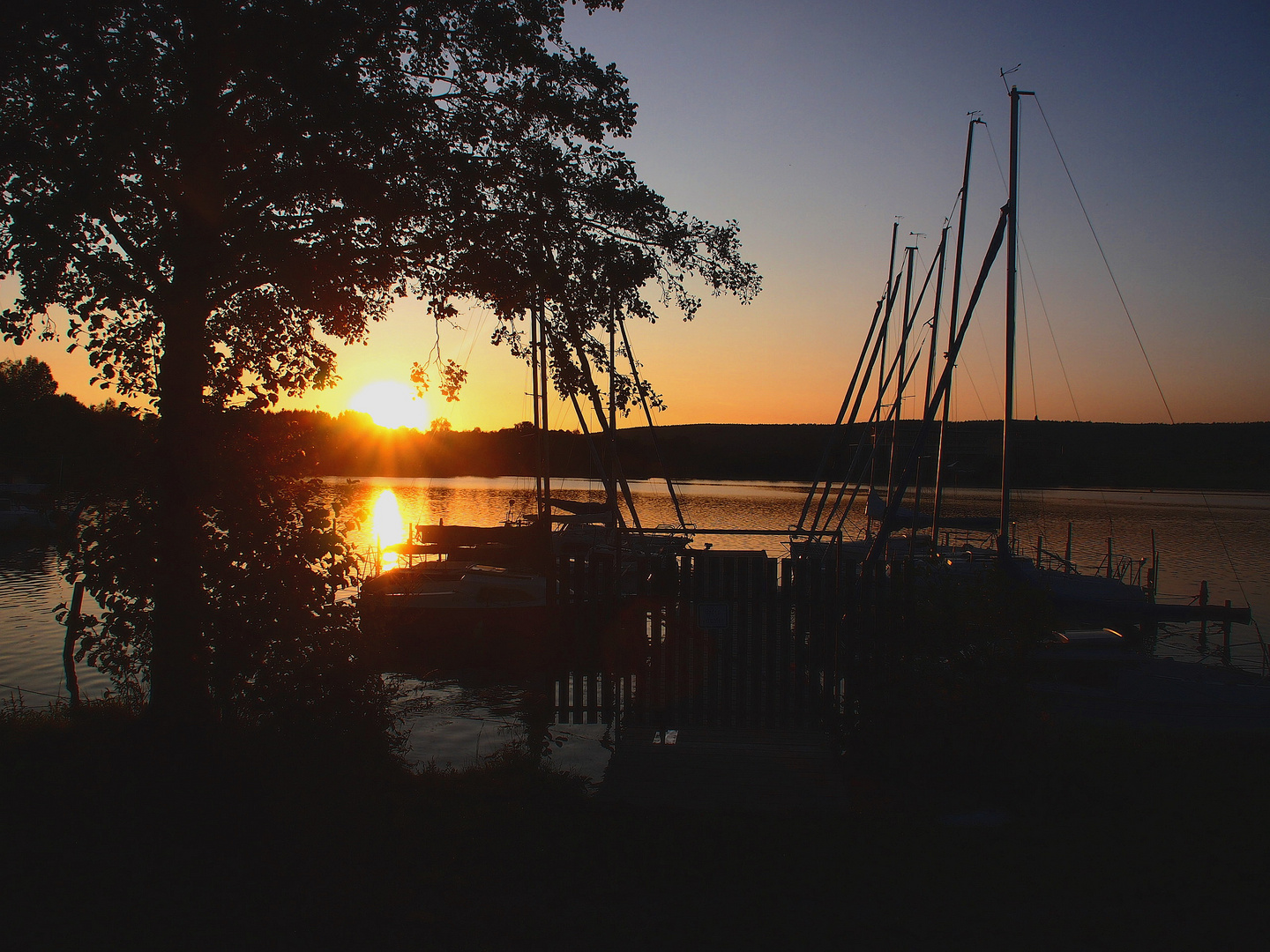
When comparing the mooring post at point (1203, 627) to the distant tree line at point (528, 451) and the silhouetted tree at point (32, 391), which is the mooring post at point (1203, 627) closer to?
the distant tree line at point (528, 451)

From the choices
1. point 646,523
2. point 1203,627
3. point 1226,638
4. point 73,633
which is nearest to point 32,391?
point 73,633

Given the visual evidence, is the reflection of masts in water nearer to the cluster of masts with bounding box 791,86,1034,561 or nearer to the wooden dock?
the cluster of masts with bounding box 791,86,1034,561

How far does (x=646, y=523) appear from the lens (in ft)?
183

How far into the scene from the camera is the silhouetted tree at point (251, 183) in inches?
287

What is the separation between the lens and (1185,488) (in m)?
106

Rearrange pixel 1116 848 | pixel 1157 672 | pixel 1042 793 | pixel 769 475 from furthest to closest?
pixel 769 475 < pixel 1157 672 < pixel 1042 793 < pixel 1116 848

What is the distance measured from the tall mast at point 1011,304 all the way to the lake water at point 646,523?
292 inches

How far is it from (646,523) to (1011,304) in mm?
37004

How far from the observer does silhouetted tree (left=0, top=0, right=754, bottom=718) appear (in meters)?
7.28

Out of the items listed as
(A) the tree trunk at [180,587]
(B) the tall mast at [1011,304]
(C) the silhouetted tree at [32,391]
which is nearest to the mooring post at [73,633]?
(A) the tree trunk at [180,587]

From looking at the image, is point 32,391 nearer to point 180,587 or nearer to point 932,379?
point 180,587

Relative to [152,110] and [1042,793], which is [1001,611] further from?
[152,110]

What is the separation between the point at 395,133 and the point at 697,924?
8.07m

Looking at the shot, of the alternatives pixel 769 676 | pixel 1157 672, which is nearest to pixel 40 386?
pixel 769 676
